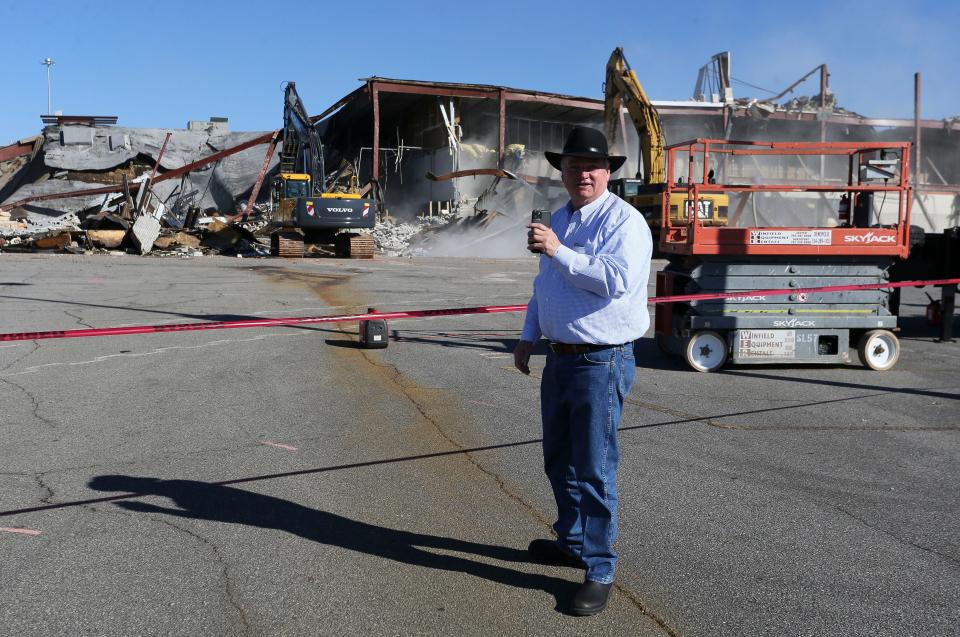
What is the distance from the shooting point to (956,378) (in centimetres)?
911

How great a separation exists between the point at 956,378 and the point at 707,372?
2.60 metres

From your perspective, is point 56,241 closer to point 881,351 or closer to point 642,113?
point 642,113

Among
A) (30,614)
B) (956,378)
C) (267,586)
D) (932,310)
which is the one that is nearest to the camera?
(30,614)

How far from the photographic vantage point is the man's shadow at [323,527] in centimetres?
390

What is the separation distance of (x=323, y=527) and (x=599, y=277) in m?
2.05

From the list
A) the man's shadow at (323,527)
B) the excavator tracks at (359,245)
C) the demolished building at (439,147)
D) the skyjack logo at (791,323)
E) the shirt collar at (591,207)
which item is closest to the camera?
the shirt collar at (591,207)

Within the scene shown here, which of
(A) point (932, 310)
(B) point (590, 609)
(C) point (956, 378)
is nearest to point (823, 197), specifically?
(A) point (932, 310)

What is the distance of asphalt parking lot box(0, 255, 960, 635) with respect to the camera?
11.6 ft

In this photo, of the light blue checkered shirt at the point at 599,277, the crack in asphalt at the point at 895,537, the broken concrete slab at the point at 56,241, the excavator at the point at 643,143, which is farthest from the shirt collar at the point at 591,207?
the broken concrete slab at the point at 56,241

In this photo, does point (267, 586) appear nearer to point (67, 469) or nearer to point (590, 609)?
point (590, 609)

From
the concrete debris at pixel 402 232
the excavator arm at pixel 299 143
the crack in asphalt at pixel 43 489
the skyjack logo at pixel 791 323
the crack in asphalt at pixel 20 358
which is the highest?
the excavator arm at pixel 299 143

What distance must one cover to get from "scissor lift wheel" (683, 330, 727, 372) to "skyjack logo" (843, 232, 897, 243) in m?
1.69

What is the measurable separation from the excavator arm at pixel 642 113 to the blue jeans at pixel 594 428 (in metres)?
22.4

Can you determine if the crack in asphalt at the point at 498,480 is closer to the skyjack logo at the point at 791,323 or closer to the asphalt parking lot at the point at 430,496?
the asphalt parking lot at the point at 430,496
